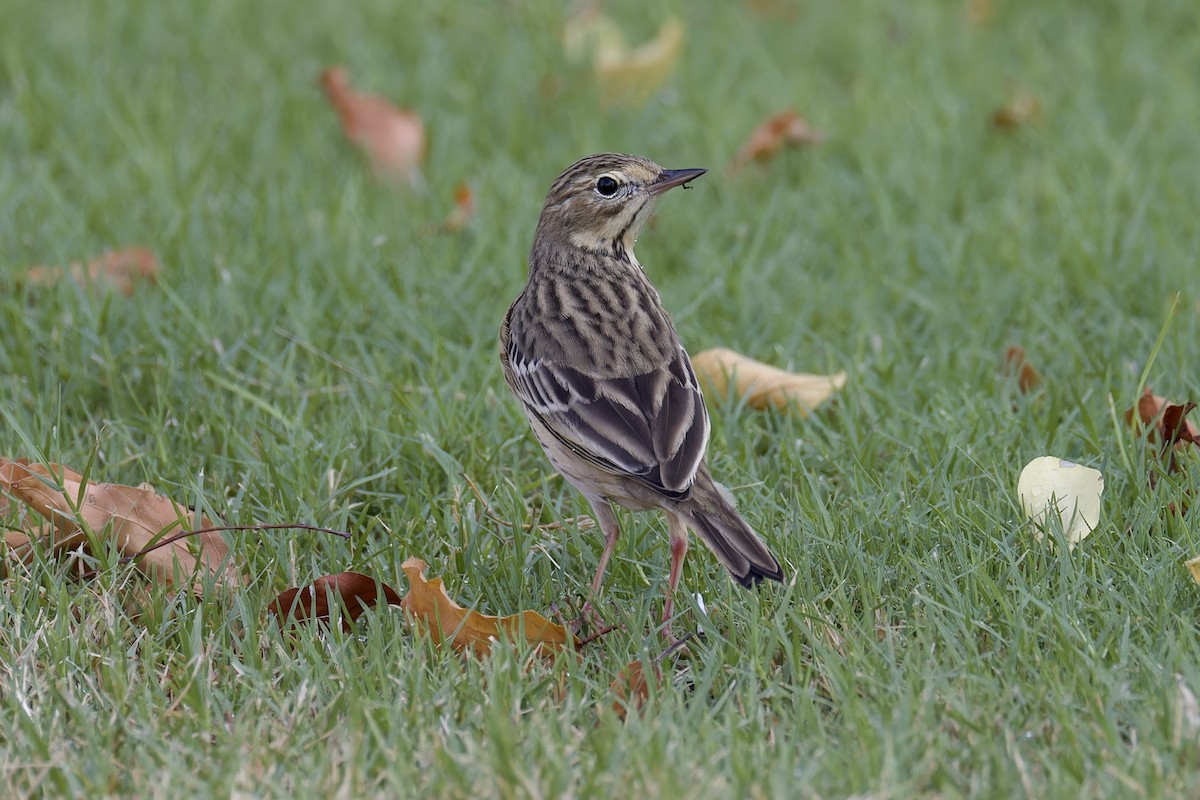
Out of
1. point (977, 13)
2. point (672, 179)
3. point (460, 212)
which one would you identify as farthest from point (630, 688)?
point (977, 13)

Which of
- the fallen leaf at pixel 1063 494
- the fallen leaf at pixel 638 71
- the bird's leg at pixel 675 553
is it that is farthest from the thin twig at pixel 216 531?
the fallen leaf at pixel 638 71

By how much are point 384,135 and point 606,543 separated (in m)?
3.87

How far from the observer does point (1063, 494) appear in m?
4.62

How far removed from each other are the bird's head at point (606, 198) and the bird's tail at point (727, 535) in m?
1.20

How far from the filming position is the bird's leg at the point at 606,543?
443cm

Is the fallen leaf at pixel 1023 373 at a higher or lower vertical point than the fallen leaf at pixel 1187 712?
lower

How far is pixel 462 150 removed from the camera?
8070 mm

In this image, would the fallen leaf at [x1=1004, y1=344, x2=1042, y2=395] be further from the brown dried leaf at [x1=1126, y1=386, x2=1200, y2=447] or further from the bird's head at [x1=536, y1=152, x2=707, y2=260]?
the bird's head at [x1=536, y1=152, x2=707, y2=260]

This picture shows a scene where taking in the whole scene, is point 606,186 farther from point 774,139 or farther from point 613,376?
point 774,139

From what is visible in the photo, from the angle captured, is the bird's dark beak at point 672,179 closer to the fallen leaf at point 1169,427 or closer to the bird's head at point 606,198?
the bird's head at point 606,198

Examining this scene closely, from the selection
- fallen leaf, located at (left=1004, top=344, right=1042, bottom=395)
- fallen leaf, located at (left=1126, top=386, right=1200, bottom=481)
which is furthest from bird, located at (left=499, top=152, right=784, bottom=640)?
fallen leaf, located at (left=1004, top=344, right=1042, bottom=395)

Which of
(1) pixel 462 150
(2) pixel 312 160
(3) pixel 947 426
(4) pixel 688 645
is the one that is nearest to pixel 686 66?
(1) pixel 462 150

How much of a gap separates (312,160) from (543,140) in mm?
1141

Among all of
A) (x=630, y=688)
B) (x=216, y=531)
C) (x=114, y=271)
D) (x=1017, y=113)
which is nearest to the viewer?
(x=630, y=688)
